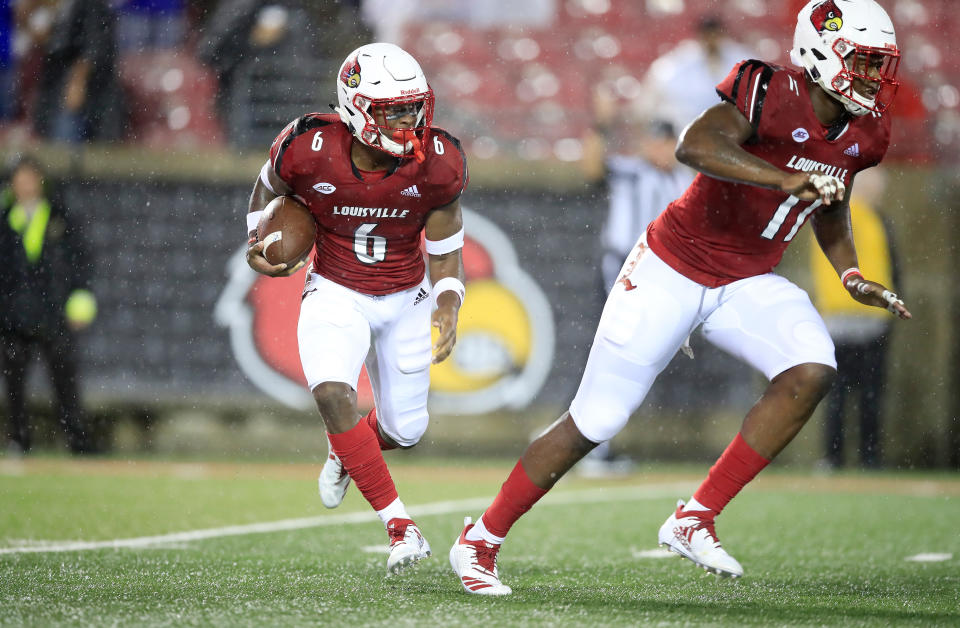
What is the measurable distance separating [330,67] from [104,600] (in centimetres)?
570

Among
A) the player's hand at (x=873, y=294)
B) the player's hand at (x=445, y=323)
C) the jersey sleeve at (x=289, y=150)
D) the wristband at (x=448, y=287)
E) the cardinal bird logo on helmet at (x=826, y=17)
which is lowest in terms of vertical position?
the player's hand at (x=445, y=323)

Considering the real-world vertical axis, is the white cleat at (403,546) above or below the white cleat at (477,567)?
above

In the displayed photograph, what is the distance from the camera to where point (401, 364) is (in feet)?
14.9

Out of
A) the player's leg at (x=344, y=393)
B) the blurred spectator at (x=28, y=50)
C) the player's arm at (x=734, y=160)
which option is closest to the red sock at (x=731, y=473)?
the player's arm at (x=734, y=160)

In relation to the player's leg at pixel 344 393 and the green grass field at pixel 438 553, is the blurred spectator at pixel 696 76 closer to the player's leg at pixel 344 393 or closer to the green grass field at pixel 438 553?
the green grass field at pixel 438 553

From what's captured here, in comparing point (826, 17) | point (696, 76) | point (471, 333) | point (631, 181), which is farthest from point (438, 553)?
point (696, 76)

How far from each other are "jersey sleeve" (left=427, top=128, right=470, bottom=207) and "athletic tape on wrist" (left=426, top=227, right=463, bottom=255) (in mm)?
134

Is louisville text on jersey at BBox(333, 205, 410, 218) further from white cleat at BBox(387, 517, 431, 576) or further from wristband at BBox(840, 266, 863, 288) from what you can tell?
wristband at BBox(840, 266, 863, 288)

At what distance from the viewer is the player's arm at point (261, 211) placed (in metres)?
4.06

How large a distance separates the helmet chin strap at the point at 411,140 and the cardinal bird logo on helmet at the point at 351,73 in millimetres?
220

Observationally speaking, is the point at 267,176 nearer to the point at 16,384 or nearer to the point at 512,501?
the point at 512,501

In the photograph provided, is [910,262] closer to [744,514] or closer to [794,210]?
[744,514]

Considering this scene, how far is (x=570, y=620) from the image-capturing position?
330 centimetres

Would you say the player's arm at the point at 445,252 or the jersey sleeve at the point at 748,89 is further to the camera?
the player's arm at the point at 445,252
